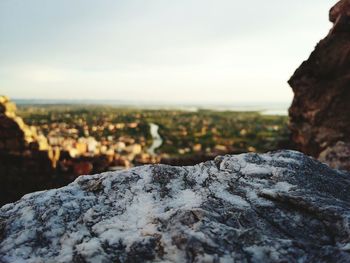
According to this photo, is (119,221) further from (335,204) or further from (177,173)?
(335,204)

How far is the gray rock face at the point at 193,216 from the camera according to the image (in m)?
3.50

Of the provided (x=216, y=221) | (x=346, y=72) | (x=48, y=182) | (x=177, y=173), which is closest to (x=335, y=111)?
(x=346, y=72)

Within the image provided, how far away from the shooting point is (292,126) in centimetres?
1380

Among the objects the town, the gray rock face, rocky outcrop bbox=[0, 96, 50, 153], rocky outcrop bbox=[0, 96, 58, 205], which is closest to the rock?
the gray rock face

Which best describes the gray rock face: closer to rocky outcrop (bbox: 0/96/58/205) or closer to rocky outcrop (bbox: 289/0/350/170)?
rocky outcrop (bbox: 289/0/350/170)

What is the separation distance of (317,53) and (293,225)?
8.41 m

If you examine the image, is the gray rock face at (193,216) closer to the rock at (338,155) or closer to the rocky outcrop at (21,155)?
the rock at (338,155)

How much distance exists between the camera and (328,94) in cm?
1138

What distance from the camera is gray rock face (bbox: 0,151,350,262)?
3.50 metres

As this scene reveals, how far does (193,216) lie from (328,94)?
885 centimetres

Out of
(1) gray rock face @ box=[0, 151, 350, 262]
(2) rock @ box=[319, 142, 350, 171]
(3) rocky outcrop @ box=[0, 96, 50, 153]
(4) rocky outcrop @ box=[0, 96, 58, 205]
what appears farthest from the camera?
(3) rocky outcrop @ box=[0, 96, 50, 153]

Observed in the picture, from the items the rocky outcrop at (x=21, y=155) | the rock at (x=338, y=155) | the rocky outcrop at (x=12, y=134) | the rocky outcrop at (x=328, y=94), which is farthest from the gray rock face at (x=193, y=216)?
the rocky outcrop at (x=12, y=134)

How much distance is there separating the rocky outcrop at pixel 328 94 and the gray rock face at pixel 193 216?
5777 mm

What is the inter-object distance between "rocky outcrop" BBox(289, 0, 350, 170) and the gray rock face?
5.78 metres
